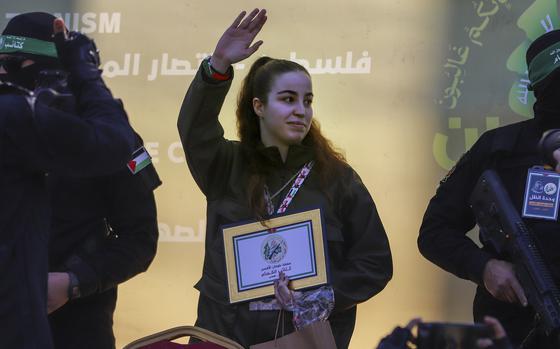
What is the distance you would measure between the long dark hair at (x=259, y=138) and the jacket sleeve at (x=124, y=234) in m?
0.35

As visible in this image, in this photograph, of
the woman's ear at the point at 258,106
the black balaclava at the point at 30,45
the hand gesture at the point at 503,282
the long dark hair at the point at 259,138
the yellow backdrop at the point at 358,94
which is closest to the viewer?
the black balaclava at the point at 30,45

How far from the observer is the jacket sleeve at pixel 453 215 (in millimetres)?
3322

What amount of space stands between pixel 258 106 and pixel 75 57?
1.07 metres

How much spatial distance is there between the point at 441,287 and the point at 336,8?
1.26m

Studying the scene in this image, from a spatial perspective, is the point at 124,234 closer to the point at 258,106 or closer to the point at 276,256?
the point at 276,256

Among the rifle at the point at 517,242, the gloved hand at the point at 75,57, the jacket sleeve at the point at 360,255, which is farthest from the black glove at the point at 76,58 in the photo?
the rifle at the point at 517,242

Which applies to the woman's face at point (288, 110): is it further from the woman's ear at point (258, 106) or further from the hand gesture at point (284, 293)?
the hand gesture at point (284, 293)

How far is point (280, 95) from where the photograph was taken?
133 inches

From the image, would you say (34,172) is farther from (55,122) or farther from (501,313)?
(501,313)

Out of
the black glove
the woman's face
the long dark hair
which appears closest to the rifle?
the long dark hair

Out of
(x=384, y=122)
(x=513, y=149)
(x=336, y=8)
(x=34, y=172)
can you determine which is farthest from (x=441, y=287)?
(x=34, y=172)

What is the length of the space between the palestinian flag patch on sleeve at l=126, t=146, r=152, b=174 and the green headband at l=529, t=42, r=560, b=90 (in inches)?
51.8

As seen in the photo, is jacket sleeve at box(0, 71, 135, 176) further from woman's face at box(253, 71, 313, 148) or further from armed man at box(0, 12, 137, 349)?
woman's face at box(253, 71, 313, 148)

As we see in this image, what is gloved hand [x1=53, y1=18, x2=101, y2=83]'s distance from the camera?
2.50m
